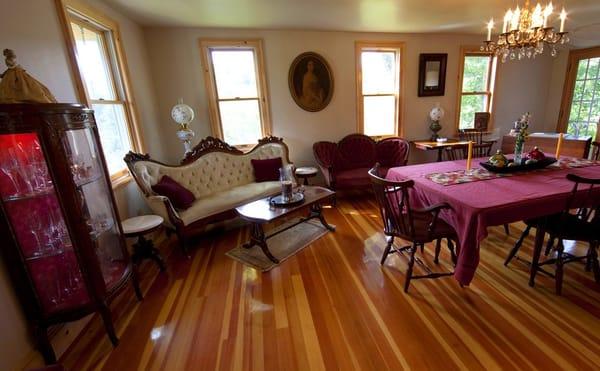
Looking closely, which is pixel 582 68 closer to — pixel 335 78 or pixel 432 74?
pixel 432 74

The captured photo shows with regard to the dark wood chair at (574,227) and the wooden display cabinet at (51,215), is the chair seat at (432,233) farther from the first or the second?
the wooden display cabinet at (51,215)

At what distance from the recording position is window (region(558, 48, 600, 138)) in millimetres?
4660

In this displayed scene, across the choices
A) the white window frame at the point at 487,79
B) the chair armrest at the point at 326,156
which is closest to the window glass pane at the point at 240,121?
the chair armrest at the point at 326,156

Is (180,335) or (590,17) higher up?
(590,17)

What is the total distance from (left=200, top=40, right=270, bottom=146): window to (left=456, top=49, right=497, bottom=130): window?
3632 mm

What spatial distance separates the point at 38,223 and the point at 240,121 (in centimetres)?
294

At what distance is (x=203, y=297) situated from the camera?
6.97 feet

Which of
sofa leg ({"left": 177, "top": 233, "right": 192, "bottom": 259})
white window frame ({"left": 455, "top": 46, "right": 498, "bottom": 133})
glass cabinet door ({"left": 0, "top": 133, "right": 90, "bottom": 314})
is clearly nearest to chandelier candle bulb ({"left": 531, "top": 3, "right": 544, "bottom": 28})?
white window frame ({"left": 455, "top": 46, "right": 498, "bottom": 133})

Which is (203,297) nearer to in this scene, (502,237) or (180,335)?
(180,335)

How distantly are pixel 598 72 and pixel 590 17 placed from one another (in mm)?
1691

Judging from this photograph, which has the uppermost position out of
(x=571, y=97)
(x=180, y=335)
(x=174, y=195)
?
(x=571, y=97)

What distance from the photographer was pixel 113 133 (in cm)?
287

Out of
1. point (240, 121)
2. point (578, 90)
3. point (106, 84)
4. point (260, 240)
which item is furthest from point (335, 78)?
point (578, 90)

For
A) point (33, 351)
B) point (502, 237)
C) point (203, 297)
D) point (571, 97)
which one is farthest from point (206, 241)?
point (571, 97)
